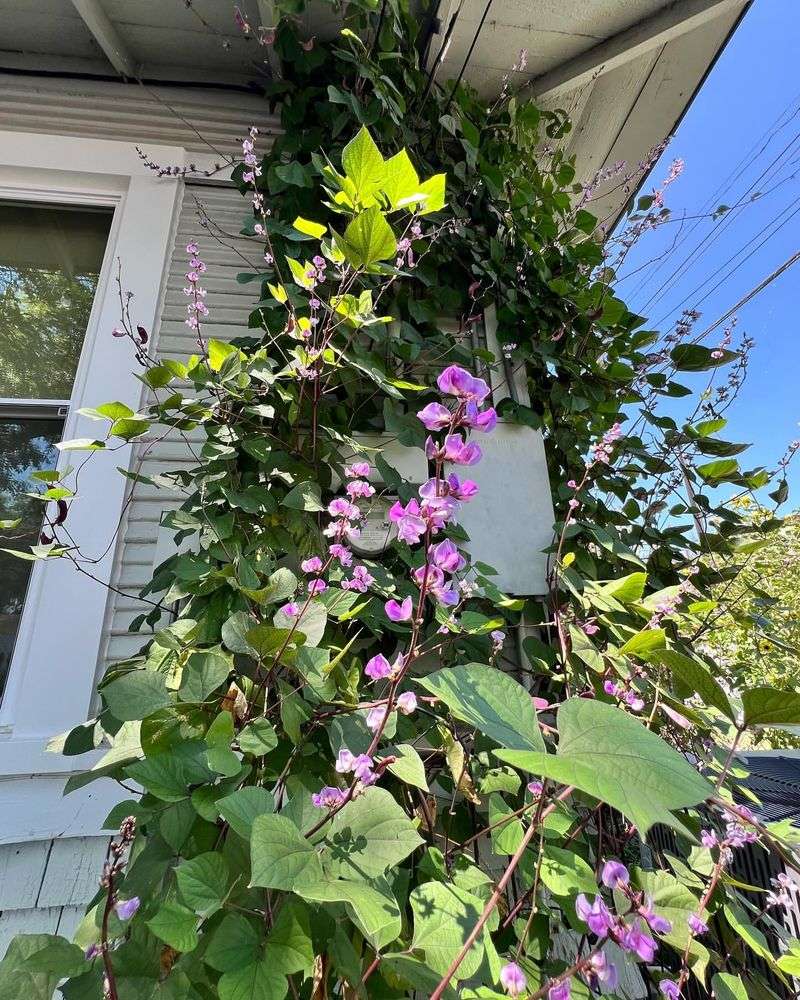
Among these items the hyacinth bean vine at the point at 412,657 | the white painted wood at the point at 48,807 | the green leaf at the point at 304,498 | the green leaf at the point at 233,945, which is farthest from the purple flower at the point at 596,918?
the white painted wood at the point at 48,807

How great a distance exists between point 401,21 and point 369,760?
6.62 ft

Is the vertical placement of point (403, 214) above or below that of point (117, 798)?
above

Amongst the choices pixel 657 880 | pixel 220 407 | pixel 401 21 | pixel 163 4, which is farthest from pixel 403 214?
pixel 657 880

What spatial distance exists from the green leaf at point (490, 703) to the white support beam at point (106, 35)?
227 cm

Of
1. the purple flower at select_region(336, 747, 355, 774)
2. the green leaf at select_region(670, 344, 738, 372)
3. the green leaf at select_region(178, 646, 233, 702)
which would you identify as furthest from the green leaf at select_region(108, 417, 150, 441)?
the green leaf at select_region(670, 344, 738, 372)

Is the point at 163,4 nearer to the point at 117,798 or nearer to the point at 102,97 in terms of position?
the point at 102,97

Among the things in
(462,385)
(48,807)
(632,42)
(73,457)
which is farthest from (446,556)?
(632,42)

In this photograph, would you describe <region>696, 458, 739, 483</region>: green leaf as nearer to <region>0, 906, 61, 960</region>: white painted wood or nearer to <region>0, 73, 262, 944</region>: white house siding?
<region>0, 73, 262, 944</region>: white house siding

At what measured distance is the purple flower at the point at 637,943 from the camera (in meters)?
0.46

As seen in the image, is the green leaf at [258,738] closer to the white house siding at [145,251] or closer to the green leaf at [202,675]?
the green leaf at [202,675]

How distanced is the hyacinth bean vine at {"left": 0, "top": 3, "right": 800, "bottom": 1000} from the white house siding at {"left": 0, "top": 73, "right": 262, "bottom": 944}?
103mm

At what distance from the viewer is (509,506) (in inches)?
55.7

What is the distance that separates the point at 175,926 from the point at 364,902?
0.20m

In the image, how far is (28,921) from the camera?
1.01m
